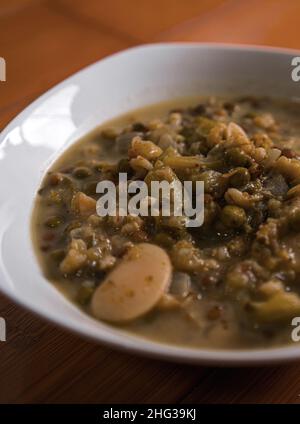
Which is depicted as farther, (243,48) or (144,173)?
(243,48)

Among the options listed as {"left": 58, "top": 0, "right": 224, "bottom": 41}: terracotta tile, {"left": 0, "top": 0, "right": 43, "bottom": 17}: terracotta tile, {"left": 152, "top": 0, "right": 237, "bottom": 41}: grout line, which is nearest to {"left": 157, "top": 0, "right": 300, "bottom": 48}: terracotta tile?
{"left": 152, "top": 0, "right": 237, "bottom": 41}: grout line

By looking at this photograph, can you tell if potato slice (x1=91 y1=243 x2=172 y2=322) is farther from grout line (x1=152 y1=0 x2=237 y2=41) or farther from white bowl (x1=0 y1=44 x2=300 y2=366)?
grout line (x1=152 y1=0 x2=237 y2=41)

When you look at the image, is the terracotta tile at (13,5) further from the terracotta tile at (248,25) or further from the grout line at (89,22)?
the terracotta tile at (248,25)

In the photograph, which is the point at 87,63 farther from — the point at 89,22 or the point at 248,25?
the point at 248,25

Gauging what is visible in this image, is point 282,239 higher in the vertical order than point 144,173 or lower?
lower

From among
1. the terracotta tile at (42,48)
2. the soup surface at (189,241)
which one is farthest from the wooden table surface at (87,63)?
the soup surface at (189,241)

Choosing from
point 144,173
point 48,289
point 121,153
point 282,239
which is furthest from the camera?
point 121,153

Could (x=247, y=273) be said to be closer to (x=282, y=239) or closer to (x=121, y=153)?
(x=282, y=239)
